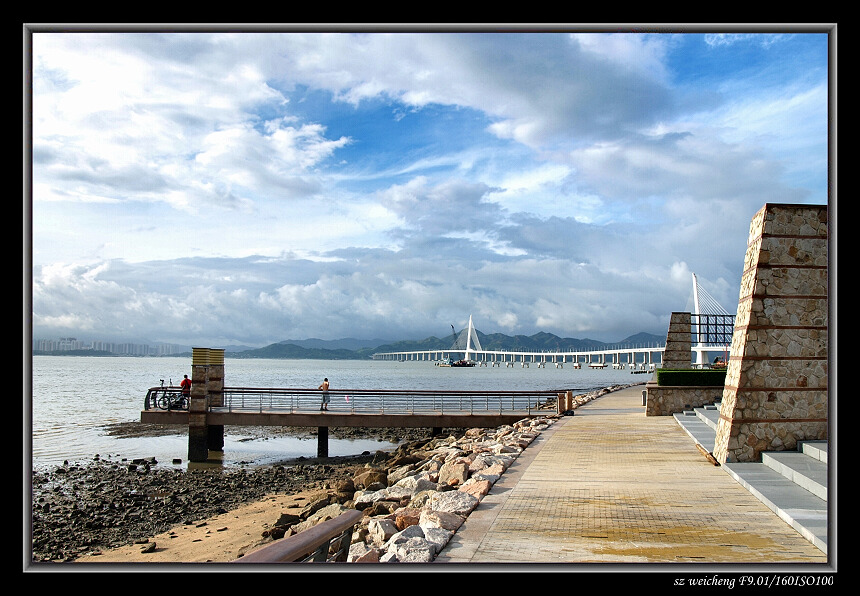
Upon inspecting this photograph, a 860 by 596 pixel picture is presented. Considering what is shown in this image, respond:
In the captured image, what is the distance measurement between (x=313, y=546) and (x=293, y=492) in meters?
12.8

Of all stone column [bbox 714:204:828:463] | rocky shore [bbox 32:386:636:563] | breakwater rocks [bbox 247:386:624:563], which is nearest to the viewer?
breakwater rocks [bbox 247:386:624:563]

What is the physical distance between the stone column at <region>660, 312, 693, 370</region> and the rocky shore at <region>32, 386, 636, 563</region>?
470 inches

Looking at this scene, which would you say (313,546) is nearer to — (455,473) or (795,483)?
(455,473)

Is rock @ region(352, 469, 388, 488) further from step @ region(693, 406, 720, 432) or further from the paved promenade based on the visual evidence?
step @ region(693, 406, 720, 432)

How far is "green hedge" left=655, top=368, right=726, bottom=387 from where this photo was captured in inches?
752

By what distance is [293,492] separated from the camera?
15.6 m

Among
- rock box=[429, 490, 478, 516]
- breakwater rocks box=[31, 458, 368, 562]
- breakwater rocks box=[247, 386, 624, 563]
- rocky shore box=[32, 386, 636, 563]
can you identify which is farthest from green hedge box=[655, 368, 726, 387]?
rock box=[429, 490, 478, 516]

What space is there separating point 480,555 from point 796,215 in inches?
301

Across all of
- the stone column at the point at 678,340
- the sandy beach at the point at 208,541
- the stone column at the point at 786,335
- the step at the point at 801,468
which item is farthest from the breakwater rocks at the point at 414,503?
the stone column at the point at 678,340

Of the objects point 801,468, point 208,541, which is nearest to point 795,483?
point 801,468

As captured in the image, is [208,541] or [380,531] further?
[208,541]

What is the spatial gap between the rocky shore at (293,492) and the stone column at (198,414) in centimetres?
138

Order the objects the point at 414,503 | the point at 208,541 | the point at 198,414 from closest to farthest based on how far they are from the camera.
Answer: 1. the point at 414,503
2. the point at 208,541
3. the point at 198,414

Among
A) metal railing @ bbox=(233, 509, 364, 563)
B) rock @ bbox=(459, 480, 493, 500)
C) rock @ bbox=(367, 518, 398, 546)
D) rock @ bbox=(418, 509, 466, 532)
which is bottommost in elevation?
rock @ bbox=(367, 518, 398, 546)
